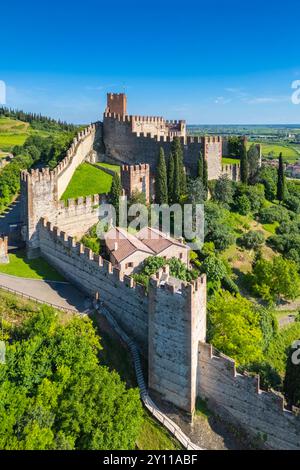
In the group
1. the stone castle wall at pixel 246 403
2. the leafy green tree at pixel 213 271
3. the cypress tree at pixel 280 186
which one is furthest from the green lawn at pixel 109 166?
the stone castle wall at pixel 246 403

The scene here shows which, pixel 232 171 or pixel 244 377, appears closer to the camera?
pixel 244 377

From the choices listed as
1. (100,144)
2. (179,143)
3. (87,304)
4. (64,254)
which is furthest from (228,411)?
(100,144)

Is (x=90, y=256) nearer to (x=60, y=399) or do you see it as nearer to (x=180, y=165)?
(x=60, y=399)

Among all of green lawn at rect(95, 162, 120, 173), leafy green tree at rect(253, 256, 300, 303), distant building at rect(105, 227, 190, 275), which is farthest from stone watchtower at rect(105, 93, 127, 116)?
leafy green tree at rect(253, 256, 300, 303)

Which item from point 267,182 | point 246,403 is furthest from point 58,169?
point 246,403

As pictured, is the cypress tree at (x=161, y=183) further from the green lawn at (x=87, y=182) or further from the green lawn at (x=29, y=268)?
the green lawn at (x=29, y=268)

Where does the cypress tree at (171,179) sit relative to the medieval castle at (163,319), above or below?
above

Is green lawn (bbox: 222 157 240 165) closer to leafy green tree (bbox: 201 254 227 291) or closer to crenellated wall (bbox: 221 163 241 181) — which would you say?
crenellated wall (bbox: 221 163 241 181)
